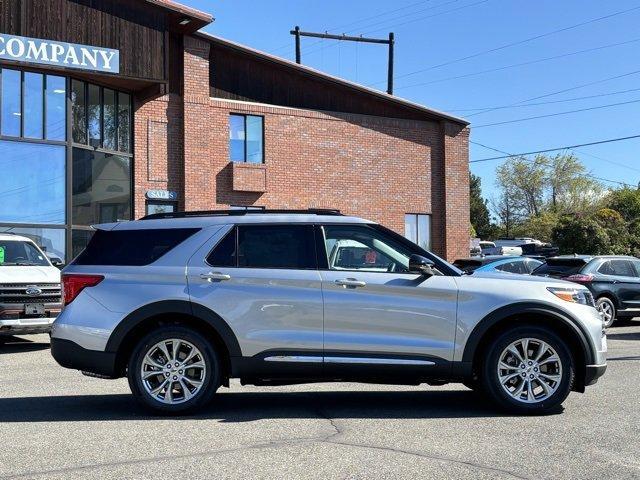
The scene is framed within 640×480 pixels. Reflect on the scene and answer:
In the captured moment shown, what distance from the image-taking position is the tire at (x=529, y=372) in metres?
6.66

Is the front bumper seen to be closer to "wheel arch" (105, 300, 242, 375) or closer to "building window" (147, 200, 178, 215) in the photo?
"wheel arch" (105, 300, 242, 375)

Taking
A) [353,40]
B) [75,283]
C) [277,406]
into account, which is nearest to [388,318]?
[277,406]

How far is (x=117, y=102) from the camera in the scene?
810 inches

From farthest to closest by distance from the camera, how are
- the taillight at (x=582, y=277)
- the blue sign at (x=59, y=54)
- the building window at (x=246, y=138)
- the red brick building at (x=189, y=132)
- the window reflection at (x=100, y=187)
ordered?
1. the building window at (x=246, y=138)
2. the window reflection at (x=100, y=187)
3. the red brick building at (x=189, y=132)
4. the blue sign at (x=59, y=54)
5. the taillight at (x=582, y=277)

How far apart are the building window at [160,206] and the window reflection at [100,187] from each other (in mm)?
618

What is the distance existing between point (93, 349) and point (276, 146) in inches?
684

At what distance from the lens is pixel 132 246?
6.94 metres

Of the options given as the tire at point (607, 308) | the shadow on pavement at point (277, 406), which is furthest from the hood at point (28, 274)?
the tire at point (607, 308)

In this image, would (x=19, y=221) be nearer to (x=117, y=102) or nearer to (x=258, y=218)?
(x=117, y=102)

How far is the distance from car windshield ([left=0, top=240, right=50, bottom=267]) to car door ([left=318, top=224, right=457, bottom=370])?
27.5 ft

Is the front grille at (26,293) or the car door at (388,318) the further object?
the front grille at (26,293)

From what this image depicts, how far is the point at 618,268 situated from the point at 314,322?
11723 mm

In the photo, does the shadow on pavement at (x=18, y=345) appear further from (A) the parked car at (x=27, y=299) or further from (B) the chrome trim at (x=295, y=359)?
(B) the chrome trim at (x=295, y=359)

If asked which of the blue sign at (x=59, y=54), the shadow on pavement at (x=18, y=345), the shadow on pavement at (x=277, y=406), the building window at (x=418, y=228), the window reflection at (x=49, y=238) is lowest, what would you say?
the shadow on pavement at (x=18, y=345)
